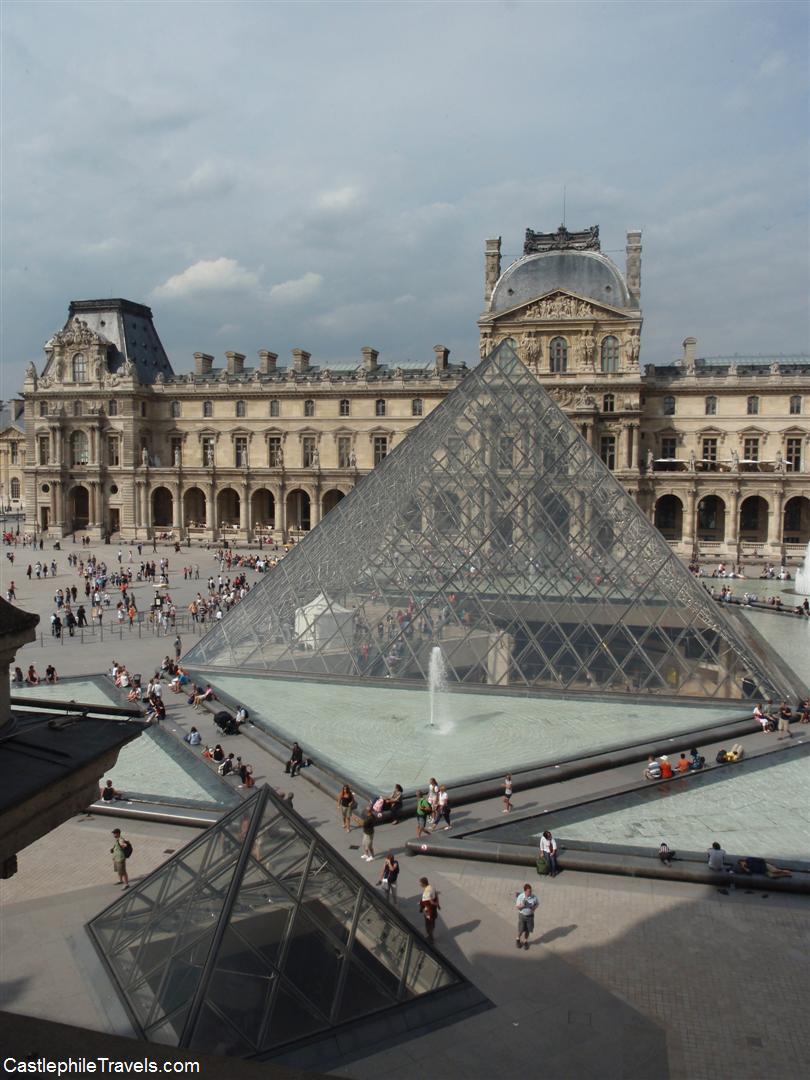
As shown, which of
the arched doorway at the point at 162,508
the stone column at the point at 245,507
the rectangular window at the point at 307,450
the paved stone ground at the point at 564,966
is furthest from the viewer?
the arched doorway at the point at 162,508

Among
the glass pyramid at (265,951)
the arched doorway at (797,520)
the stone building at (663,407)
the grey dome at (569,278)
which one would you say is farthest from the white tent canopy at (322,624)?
the arched doorway at (797,520)

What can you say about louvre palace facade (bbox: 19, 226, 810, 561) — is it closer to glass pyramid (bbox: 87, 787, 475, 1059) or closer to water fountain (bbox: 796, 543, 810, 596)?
water fountain (bbox: 796, 543, 810, 596)

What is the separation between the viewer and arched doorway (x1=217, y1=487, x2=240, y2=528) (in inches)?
2165

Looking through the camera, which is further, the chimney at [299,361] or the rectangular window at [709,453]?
the chimney at [299,361]

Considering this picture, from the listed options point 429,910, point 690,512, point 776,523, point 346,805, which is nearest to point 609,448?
point 690,512

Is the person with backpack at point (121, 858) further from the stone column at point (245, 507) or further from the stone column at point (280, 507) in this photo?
the stone column at point (245, 507)

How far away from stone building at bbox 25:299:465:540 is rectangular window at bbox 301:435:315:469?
0.22ft

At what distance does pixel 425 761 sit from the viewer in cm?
1344

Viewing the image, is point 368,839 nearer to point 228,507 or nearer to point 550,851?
point 550,851

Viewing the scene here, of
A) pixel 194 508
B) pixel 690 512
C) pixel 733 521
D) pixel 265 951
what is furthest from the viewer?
pixel 194 508

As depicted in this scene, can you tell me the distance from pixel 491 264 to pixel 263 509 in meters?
20.9

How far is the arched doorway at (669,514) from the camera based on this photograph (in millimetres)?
48219

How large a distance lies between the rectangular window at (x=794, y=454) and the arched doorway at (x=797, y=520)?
1.67 m

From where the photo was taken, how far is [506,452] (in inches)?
883
